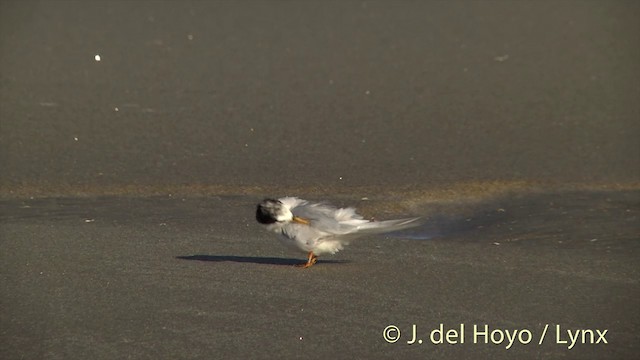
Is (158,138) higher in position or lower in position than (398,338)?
higher

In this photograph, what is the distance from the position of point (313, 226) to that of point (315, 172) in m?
1.58

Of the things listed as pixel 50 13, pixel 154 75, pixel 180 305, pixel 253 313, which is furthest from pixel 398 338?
pixel 50 13

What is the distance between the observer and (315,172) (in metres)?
6.78

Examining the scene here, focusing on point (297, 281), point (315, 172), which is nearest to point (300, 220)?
point (297, 281)

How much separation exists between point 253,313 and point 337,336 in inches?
15.4

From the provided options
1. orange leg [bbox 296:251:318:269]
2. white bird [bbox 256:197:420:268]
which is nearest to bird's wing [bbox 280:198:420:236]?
white bird [bbox 256:197:420:268]

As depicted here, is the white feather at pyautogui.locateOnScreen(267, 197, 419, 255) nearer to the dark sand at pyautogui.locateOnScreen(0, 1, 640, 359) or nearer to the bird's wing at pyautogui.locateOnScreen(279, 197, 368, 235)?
the bird's wing at pyautogui.locateOnScreen(279, 197, 368, 235)

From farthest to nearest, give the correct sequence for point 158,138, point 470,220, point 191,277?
point 158,138 < point 470,220 < point 191,277

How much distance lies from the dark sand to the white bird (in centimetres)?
11

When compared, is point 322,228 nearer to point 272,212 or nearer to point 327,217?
point 327,217

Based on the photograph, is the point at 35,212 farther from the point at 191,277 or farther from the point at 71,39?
the point at 71,39

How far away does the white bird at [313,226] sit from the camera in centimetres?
520

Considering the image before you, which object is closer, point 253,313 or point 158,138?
point 253,313

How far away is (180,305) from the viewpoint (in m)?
4.60
